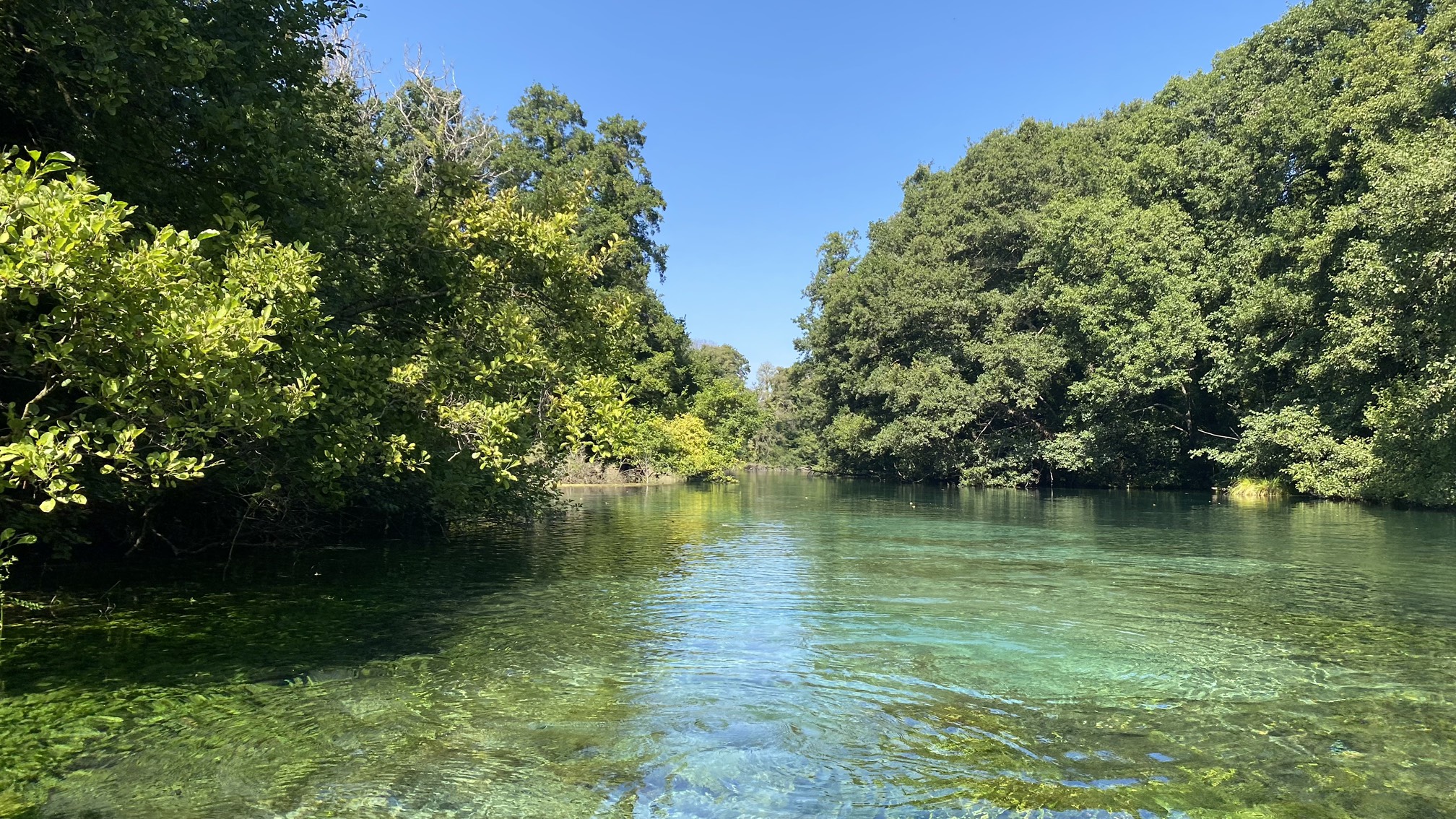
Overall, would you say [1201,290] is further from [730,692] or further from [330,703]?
[330,703]

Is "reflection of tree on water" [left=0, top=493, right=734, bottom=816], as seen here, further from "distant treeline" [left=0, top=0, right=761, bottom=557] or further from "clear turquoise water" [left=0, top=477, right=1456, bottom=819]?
"distant treeline" [left=0, top=0, right=761, bottom=557]

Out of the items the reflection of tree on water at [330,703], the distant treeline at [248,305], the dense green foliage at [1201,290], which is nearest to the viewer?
the reflection of tree on water at [330,703]

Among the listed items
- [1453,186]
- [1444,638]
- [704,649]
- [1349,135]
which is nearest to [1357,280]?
[1453,186]

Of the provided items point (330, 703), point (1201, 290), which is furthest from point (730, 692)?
point (1201, 290)

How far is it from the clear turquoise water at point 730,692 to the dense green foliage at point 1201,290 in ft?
53.6

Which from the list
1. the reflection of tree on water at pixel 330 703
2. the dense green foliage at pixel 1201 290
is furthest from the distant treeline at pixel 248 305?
the dense green foliage at pixel 1201 290

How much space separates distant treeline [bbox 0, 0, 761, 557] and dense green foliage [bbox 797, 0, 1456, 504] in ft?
80.8

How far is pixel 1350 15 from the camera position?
32875 millimetres

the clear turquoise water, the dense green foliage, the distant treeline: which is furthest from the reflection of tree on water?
the dense green foliage

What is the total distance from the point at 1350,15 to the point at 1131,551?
98.7 ft

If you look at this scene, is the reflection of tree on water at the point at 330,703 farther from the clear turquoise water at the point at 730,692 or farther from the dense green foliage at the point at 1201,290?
the dense green foliage at the point at 1201,290

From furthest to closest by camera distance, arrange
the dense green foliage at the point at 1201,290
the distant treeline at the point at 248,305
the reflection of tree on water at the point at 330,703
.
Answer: the dense green foliage at the point at 1201,290
the distant treeline at the point at 248,305
the reflection of tree on water at the point at 330,703

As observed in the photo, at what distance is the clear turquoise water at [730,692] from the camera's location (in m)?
5.10

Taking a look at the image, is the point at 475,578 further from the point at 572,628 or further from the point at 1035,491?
the point at 1035,491
